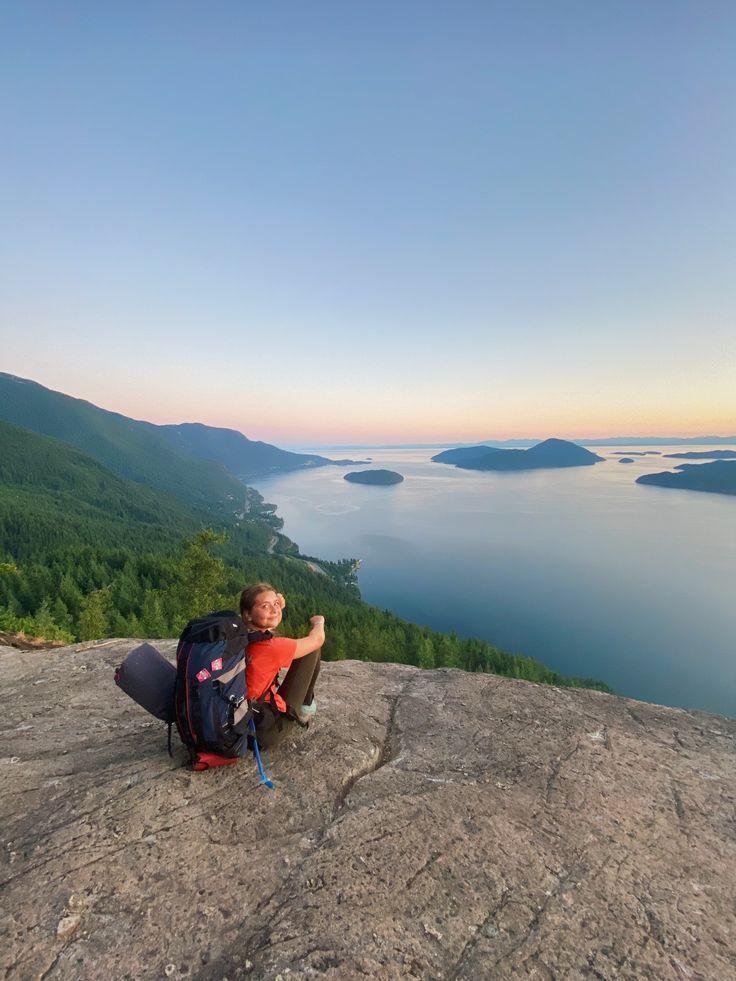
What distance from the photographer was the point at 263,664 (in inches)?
208

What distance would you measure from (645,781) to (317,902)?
16.0 feet

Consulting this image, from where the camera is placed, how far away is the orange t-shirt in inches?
208

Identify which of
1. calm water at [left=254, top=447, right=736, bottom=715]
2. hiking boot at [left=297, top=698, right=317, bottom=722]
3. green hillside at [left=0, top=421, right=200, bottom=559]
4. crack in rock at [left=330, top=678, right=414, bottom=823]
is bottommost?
calm water at [left=254, top=447, right=736, bottom=715]

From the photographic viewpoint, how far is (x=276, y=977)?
3.21 m

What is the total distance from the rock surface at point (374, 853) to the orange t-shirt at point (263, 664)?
1.20 m

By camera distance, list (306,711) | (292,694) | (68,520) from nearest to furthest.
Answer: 1. (292,694)
2. (306,711)
3. (68,520)

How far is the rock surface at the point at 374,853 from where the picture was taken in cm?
350

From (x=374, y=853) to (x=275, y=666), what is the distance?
2162 mm

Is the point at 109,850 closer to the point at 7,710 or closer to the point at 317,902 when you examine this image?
the point at 317,902

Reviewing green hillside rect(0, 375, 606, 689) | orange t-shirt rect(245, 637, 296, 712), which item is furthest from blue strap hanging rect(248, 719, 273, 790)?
green hillside rect(0, 375, 606, 689)

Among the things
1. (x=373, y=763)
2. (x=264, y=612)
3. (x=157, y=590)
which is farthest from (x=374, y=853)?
(x=157, y=590)

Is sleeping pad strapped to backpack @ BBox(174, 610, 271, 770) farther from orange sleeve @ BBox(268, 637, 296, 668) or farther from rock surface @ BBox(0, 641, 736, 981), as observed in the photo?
rock surface @ BBox(0, 641, 736, 981)

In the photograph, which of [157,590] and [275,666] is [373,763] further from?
[157,590]

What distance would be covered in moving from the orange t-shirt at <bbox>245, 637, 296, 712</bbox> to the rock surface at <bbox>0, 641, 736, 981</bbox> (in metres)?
1.20
